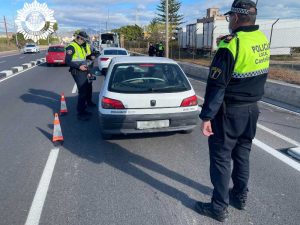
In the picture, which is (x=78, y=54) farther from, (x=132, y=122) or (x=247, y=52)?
(x=247, y=52)

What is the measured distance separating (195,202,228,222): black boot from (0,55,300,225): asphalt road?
0.20ft

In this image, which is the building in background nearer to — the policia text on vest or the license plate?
the license plate

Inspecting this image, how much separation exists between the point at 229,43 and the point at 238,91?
45 centimetres

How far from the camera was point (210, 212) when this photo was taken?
10.2 ft

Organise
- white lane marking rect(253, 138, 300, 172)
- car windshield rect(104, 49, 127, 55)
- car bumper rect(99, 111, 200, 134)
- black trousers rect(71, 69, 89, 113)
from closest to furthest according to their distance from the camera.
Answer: white lane marking rect(253, 138, 300, 172), car bumper rect(99, 111, 200, 134), black trousers rect(71, 69, 89, 113), car windshield rect(104, 49, 127, 55)

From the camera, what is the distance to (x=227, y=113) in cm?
283

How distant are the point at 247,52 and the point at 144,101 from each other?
2493mm

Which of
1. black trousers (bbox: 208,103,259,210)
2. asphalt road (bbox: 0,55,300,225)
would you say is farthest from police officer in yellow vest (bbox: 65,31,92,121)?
black trousers (bbox: 208,103,259,210)

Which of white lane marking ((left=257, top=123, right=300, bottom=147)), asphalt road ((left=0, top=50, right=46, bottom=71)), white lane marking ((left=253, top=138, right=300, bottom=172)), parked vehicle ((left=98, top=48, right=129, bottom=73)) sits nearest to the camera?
white lane marking ((left=253, top=138, right=300, bottom=172))

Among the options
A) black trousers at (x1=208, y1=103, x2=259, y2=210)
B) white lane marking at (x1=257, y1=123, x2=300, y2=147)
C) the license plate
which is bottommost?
white lane marking at (x1=257, y1=123, x2=300, y2=147)

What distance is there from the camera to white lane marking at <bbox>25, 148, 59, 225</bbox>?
3112mm

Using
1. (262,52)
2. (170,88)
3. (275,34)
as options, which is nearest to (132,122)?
(170,88)

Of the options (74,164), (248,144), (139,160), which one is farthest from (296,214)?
(74,164)

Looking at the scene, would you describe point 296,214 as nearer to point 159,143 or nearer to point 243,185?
point 243,185
